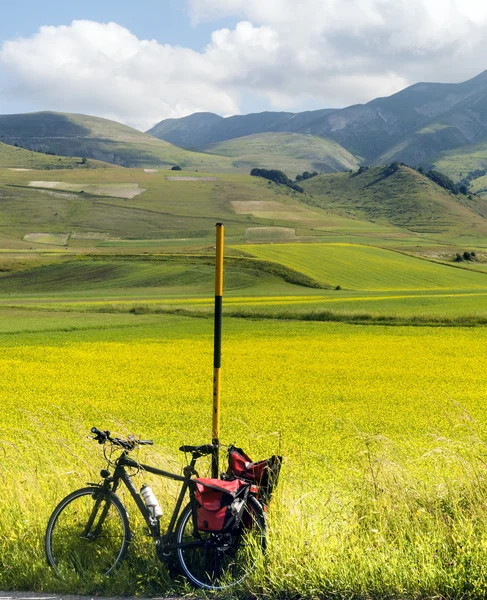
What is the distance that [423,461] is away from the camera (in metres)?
12.0

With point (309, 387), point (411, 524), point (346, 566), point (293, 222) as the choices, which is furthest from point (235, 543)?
point (293, 222)

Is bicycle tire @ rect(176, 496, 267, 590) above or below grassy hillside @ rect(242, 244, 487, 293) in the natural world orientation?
above

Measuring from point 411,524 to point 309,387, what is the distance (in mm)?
13400

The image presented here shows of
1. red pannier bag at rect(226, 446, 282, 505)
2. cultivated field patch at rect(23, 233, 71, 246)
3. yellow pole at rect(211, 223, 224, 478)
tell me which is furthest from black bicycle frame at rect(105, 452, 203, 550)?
cultivated field patch at rect(23, 233, 71, 246)

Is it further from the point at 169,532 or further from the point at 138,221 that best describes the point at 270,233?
the point at 169,532

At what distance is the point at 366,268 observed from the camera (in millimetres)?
95500

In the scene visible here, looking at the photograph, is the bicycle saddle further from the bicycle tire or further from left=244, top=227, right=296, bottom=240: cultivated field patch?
left=244, top=227, right=296, bottom=240: cultivated field patch

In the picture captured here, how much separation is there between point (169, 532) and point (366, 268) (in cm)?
9089

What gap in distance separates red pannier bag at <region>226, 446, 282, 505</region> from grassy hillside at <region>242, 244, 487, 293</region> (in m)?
76.7

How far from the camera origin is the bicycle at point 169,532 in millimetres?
6316

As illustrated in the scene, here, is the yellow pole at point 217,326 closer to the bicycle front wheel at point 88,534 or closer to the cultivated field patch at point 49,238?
the bicycle front wheel at point 88,534

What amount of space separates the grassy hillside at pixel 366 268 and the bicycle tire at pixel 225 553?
76974 millimetres

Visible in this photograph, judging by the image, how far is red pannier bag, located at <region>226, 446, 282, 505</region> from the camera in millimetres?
6680

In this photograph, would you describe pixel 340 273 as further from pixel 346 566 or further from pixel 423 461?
pixel 346 566
